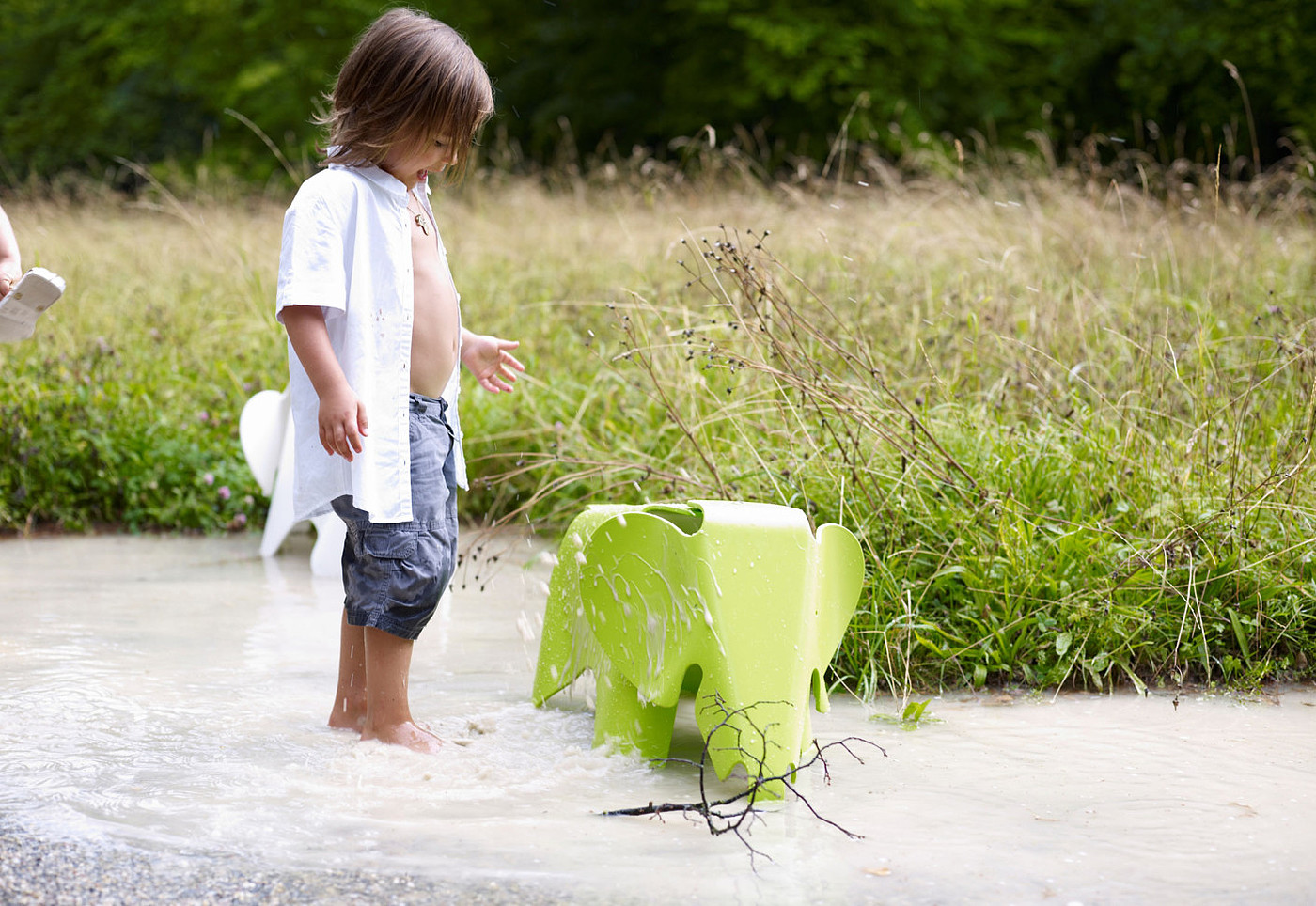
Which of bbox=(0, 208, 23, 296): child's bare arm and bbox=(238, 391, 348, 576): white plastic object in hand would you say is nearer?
bbox=(0, 208, 23, 296): child's bare arm

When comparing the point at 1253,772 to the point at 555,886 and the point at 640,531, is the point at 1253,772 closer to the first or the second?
the point at 640,531

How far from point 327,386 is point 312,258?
236 millimetres

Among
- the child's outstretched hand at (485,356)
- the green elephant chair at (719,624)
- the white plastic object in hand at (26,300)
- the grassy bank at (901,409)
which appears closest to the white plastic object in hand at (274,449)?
the grassy bank at (901,409)

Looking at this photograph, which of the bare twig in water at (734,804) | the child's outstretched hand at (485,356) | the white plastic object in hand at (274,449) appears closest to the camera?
the bare twig in water at (734,804)

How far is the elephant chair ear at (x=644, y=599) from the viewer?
84.5 inches

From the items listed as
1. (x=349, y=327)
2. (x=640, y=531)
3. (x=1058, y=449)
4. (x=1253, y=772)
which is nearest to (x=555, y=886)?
(x=640, y=531)

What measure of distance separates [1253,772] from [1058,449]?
1208 mm

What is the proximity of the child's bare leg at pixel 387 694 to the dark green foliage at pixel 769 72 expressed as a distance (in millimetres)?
11665

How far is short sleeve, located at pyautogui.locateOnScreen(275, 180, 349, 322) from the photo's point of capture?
7.07 ft

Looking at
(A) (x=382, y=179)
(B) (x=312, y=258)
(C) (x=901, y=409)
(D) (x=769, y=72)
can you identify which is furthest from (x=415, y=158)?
(D) (x=769, y=72)

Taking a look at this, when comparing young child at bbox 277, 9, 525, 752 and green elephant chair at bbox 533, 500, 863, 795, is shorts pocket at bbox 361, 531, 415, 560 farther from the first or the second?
green elephant chair at bbox 533, 500, 863, 795

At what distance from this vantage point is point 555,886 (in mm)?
1718

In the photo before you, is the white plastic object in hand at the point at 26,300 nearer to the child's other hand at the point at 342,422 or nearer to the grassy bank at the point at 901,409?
the child's other hand at the point at 342,422

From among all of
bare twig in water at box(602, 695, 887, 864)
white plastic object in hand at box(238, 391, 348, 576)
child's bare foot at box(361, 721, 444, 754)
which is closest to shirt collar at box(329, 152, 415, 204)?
child's bare foot at box(361, 721, 444, 754)
